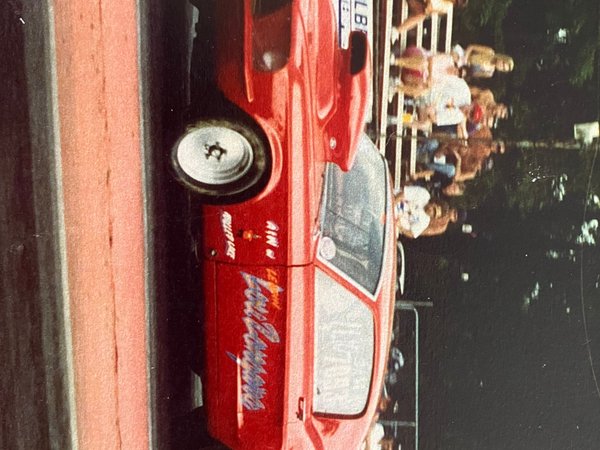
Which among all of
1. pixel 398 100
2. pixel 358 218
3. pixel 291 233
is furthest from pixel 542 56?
pixel 291 233

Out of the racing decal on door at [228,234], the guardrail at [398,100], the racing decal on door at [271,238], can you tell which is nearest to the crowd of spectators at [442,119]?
the guardrail at [398,100]

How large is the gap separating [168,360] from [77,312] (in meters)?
0.35

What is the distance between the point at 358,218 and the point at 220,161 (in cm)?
51

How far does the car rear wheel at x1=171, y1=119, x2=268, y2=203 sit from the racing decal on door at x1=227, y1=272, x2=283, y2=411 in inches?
11.2

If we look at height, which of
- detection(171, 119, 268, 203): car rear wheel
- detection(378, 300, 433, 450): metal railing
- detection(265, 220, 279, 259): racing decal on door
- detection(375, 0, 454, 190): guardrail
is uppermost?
detection(375, 0, 454, 190): guardrail

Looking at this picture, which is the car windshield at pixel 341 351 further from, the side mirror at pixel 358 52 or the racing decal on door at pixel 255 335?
the side mirror at pixel 358 52

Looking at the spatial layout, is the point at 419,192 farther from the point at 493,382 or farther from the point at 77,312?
the point at 77,312

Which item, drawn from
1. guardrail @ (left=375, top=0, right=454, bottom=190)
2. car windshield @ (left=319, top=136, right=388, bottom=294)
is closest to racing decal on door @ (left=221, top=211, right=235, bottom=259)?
car windshield @ (left=319, top=136, right=388, bottom=294)

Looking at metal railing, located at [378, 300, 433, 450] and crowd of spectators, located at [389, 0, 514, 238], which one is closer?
crowd of spectators, located at [389, 0, 514, 238]

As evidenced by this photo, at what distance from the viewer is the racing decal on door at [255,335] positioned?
2.02 m

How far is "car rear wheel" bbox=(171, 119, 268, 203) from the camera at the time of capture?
1916mm

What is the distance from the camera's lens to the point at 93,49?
200cm

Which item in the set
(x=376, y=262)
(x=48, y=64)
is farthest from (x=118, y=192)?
(x=376, y=262)

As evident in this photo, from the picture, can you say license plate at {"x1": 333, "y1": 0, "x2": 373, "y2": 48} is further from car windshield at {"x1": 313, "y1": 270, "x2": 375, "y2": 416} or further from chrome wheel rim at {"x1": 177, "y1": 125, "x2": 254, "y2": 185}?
car windshield at {"x1": 313, "y1": 270, "x2": 375, "y2": 416}
